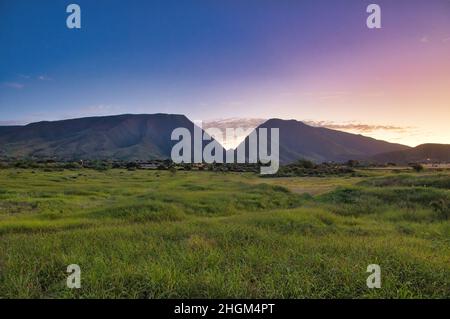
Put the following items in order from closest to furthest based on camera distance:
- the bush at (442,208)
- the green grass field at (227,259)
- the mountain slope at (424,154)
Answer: the green grass field at (227,259) < the bush at (442,208) < the mountain slope at (424,154)

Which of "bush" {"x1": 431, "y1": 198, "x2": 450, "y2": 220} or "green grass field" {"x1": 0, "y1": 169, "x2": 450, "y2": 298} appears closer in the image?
"green grass field" {"x1": 0, "y1": 169, "x2": 450, "y2": 298}

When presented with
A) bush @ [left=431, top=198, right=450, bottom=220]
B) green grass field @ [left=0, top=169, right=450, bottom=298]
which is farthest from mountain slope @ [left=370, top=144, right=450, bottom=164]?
green grass field @ [left=0, top=169, right=450, bottom=298]

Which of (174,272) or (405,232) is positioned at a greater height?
(174,272)

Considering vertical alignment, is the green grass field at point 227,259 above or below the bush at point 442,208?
above

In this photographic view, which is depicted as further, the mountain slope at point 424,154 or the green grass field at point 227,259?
the mountain slope at point 424,154

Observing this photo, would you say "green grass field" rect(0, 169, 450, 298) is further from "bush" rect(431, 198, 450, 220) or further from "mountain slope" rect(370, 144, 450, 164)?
"mountain slope" rect(370, 144, 450, 164)

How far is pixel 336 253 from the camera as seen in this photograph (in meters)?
8.91

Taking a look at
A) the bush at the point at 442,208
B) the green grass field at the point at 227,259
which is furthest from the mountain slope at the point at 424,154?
the green grass field at the point at 227,259

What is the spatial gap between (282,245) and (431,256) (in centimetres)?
412

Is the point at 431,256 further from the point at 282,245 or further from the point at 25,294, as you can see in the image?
the point at 25,294

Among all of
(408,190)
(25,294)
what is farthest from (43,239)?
(408,190)

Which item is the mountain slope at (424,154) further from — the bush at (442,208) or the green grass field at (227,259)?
the green grass field at (227,259)

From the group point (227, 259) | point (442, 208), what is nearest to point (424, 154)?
point (442, 208)

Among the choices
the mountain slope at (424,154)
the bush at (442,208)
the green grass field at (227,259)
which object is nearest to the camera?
the green grass field at (227,259)
